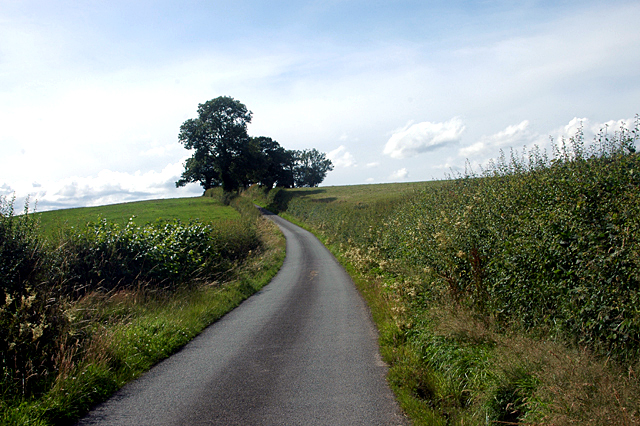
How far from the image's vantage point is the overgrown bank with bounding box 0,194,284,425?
5973mm

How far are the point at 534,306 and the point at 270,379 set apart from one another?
4.26 meters

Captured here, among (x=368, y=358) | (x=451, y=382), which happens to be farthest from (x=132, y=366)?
(x=451, y=382)

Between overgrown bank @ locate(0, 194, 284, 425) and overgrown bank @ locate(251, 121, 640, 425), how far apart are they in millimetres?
4764

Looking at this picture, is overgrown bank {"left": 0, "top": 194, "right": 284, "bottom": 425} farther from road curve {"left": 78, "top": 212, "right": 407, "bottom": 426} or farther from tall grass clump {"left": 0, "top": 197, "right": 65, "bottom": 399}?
road curve {"left": 78, "top": 212, "right": 407, "bottom": 426}

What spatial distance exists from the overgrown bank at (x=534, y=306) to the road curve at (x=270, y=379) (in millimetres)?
561

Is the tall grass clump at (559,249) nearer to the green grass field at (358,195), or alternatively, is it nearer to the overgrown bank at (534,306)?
the overgrown bank at (534,306)

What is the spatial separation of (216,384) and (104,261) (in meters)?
7.68

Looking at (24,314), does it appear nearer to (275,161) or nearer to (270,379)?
(270,379)

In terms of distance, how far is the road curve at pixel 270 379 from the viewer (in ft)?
17.6

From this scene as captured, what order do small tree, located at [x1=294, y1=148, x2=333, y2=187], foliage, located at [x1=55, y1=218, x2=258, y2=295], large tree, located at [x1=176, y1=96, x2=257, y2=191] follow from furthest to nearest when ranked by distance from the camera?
small tree, located at [x1=294, y1=148, x2=333, y2=187] → large tree, located at [x1=176, y1=96, x2=257, y2=191] → foliage, located at [x1=55, y1=218, x2=258, y2=295]

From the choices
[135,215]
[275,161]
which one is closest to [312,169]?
[275,161]

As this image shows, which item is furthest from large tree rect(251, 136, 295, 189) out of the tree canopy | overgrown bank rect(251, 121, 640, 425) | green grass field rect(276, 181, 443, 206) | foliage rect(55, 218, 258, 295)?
overgrown bank rect(251, 121, 640, 425)

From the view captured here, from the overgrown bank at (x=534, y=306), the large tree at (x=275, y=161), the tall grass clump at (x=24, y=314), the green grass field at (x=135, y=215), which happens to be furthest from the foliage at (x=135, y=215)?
the overgrown bank at (x=534, y=306)

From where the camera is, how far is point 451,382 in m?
5.85
